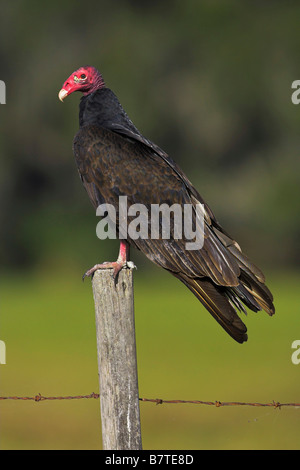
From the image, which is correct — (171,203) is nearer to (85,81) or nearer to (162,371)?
(85,81)

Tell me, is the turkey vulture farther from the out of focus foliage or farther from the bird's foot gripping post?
the out of focus foliage

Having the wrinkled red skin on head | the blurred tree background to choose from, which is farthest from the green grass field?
the wrinkled red skin on head

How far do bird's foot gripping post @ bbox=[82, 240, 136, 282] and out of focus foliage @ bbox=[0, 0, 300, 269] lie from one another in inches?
641

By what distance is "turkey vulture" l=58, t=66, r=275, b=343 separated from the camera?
3.81m

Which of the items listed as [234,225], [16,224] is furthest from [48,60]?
[234,225]

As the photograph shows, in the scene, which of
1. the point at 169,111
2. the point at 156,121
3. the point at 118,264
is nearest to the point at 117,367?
the point at 118,264

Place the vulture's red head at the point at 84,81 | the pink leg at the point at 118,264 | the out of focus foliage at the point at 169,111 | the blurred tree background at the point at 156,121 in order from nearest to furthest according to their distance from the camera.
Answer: the pink leg at the point at 118,264 → the vulture's red head at the point at 84,81 → the blurred tree background at the point at 156,121 → the out of focus foliage at the point at 169,111

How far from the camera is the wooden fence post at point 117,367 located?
3135 millimetres

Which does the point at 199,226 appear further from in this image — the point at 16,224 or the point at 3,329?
the point at 16,224

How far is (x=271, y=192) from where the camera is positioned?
2089cm

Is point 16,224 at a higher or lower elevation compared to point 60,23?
lower

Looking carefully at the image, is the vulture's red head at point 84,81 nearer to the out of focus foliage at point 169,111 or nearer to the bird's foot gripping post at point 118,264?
the bird's foot gripping post at point 118,264

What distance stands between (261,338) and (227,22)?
33.7 ft

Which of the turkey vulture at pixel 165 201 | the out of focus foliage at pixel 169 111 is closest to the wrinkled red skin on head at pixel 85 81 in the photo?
the turkey vulture at pixel 165 201
